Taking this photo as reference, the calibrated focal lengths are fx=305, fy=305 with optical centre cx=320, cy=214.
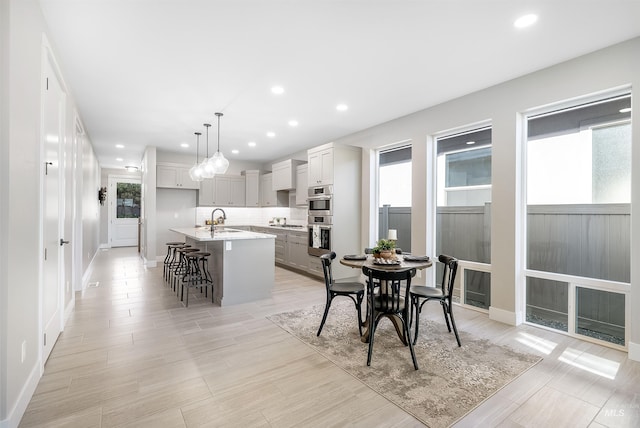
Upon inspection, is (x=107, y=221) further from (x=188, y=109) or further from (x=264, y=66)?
(x=264, y=66)

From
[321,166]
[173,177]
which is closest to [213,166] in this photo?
[321,166]

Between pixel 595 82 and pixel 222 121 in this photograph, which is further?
pixel 222 121

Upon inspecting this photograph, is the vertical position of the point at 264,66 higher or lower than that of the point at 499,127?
higher

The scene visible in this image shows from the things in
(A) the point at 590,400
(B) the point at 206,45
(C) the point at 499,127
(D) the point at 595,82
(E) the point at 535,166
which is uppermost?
(B) the point at 206,45

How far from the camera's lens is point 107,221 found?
10195 millimetres

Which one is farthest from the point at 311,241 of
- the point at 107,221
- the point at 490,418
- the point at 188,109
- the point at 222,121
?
the point at 107,221

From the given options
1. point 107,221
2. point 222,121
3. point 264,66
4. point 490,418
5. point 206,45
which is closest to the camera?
point 490,418

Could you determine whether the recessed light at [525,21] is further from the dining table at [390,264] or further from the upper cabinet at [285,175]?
the upper cabinet at [285,175]

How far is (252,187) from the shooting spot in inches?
338

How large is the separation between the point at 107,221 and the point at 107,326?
8446mm

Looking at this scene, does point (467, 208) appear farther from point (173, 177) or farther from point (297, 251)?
point (173, 177)

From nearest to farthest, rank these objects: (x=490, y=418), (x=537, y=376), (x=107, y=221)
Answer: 1. (x=490, y=418)
2. (x=537, y=376)
3. (x=107, y=221)

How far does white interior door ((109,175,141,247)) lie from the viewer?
1028 cm

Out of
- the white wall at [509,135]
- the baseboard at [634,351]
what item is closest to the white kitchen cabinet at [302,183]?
the white wall at [509,135]
